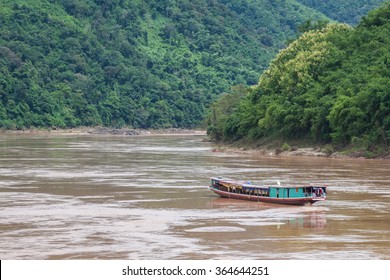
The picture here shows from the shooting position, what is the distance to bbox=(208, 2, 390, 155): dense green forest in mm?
73500

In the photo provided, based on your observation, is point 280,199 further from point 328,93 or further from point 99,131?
point 99,131

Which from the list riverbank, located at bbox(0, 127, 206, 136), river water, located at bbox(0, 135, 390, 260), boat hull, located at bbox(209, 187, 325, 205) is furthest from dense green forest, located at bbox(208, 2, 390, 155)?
riverbank, located at bbox(0, 127, 206, 136)

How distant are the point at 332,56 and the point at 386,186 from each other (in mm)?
38970

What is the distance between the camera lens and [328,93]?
8338cm

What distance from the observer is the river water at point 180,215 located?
30625 millimetres

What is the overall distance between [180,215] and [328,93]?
46.7m

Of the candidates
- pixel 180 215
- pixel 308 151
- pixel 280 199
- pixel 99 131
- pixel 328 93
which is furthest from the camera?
pixel 99 131

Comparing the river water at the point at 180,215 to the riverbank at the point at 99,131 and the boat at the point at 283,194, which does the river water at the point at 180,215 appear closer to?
the boat at the point at 283,194

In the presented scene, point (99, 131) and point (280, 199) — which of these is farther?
point (99, 131)

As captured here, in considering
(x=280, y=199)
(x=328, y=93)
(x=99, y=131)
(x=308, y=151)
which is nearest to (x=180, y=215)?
(x=280, y=199)

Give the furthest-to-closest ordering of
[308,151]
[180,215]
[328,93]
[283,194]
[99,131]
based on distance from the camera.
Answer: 1. [99,131]
2. [328,93]
3. [308,151]
4. [283,194]
5. [180,215]

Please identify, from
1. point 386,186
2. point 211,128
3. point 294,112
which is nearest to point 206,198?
point 386,186

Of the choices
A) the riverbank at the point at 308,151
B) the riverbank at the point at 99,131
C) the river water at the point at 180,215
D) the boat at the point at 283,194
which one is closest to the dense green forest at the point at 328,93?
the riverbank at the point at 308,151
